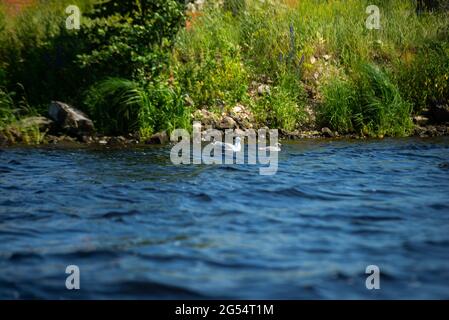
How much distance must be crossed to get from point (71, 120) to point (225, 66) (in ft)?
10.7

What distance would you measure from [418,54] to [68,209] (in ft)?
30.3

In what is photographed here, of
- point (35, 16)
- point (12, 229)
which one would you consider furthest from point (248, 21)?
point (12, 229)

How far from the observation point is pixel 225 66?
13.0 m

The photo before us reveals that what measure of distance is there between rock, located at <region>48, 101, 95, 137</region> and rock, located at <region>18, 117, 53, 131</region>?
0.16 metres

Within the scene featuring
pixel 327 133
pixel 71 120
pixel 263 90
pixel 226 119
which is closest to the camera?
pixel 71 120

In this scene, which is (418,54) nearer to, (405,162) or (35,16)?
(405,162)
